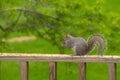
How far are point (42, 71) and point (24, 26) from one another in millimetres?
2961

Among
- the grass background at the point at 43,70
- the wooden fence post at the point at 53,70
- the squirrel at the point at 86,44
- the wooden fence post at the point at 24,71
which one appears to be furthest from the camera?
the grass background at the point at 43,70

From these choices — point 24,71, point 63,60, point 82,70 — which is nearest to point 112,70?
point 82,70

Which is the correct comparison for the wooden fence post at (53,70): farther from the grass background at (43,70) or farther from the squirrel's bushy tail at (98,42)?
the grass background at (43,70)

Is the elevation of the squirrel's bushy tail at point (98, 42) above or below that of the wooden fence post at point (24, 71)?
above

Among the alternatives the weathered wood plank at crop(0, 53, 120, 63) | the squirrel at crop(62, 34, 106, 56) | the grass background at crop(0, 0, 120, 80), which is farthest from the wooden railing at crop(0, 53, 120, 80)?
the grass background at crop(0, 0, 120, 80)

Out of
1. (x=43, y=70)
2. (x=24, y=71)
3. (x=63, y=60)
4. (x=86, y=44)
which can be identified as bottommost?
(x=43, y=70)

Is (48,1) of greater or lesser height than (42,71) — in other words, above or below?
above

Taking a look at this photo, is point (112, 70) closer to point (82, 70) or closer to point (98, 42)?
point (82, 70)

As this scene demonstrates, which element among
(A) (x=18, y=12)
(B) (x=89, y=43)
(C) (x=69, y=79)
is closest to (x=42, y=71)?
(C) (x=69, y=79)

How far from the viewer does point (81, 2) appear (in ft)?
31.9

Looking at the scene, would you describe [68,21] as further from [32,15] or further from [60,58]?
[60,58]

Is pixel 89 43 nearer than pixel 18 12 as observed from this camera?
Yes

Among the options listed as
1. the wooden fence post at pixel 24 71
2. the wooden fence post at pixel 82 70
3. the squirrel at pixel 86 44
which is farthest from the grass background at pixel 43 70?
the wooden fence post at pixel 82 70

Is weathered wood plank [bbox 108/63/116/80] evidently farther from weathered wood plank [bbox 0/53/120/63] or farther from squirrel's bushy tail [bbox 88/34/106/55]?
squirrel's bushy tail [bbox 88/34/106/55]
